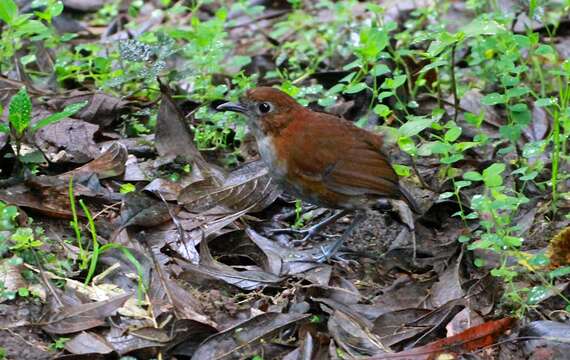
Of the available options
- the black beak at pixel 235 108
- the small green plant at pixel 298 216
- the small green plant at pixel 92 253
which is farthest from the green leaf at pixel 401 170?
the small green plant at pixel 92 253

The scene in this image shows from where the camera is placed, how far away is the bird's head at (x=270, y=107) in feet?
18.7

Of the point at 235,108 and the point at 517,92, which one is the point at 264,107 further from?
the point at 517,92

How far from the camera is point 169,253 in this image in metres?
5.24

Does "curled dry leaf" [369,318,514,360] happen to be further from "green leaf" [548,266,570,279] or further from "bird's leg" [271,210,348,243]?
"bird's leg" [271,210,348,243]

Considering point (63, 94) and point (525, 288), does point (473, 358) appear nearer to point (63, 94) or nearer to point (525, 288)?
point (525, 288)

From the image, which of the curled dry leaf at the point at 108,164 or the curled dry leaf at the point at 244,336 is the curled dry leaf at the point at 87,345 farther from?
the curled dry leaf at the point at 108,164

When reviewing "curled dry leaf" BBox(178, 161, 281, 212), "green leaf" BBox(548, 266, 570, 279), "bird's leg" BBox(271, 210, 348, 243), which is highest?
"green leaf" BBox(548, 266, 570, 279)

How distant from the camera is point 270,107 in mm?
5723

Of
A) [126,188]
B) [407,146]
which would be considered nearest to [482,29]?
[407,146]

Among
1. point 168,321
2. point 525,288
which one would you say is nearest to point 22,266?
point 168,321

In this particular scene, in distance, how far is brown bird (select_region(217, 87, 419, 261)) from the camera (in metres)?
5.54

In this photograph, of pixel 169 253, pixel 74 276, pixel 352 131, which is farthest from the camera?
pixel 352 131

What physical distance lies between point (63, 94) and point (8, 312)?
2522mm

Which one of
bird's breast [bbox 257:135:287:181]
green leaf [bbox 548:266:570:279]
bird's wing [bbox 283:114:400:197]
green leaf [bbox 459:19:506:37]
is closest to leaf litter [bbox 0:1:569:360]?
green leaf [bbox 548:266:570:279]
